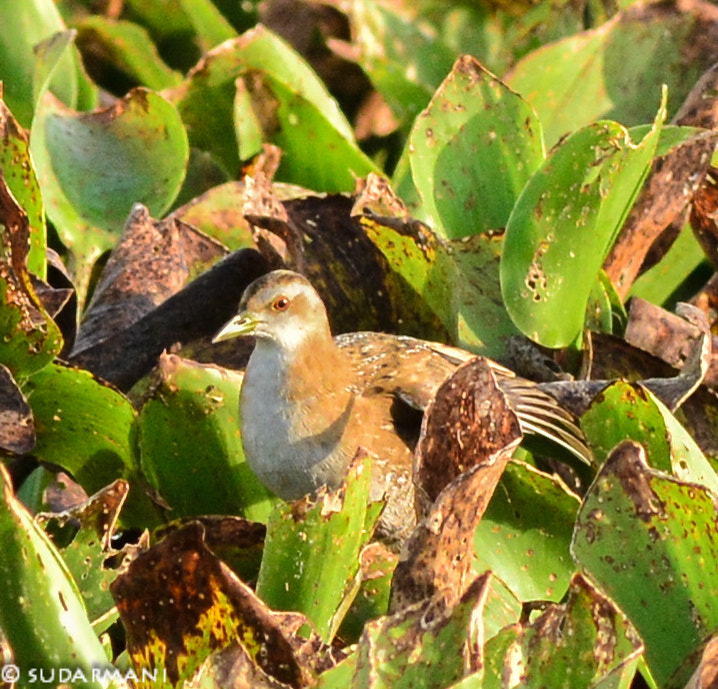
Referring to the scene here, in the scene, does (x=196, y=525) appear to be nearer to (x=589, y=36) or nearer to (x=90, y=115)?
(x=90, y=115)

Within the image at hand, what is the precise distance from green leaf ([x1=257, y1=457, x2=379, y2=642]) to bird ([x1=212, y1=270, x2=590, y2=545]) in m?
0.61

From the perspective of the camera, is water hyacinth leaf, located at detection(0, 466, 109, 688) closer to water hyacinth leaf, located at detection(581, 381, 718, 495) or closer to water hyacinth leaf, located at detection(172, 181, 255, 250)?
water hyacinth leaf, located at detection(581, 381, 718, 495)

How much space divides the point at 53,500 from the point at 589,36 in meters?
1.71

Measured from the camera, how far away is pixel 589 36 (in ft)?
11.6

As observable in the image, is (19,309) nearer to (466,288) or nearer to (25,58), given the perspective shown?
(466,288)

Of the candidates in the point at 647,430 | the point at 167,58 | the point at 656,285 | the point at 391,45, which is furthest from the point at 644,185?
the point at 167,58

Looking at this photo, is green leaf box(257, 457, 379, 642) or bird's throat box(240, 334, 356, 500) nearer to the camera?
green leaf box(257, 457, 379, 642)

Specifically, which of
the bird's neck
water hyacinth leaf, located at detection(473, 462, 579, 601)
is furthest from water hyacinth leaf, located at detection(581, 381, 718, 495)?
the bird's neck

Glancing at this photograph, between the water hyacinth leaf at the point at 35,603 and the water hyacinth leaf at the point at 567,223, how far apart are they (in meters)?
1.21

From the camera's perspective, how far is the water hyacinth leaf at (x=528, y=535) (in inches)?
99.0

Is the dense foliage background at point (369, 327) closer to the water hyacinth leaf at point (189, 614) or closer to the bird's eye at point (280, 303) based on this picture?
the water hyacinth leaf at point (189, 614)

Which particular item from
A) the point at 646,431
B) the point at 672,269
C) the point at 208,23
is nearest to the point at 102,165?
the point at 208,23

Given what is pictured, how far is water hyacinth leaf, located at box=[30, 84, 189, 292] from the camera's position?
337 centimetres

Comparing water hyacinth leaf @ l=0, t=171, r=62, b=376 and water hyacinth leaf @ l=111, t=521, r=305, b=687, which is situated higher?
water hyacinth leaf @ l=0, t=171, r=62, b=376
